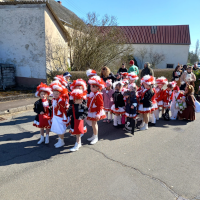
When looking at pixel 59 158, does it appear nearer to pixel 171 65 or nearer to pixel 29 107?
pixel 29 107

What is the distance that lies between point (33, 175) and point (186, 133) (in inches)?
184

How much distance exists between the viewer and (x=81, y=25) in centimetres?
1280

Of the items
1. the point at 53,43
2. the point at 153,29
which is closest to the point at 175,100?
the point at 53,43

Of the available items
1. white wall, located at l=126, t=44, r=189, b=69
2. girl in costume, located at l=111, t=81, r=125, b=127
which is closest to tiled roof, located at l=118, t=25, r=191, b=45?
white wall, located at l=126, t=44, r=189, b=69

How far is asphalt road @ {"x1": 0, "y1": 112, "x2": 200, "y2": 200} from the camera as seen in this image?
3.13 m

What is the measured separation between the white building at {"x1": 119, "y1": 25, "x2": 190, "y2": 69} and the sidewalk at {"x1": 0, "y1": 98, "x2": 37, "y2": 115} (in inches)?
955

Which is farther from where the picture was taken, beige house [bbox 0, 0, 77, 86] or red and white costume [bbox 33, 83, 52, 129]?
beige house [bbox 0, 0, 77, 86]

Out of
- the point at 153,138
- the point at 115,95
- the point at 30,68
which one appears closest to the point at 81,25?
the point at 30,68

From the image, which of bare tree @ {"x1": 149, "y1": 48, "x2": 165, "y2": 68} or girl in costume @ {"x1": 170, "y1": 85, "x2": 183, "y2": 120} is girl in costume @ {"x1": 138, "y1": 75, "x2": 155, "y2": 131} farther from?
bare tree @ {"x1": 149, "y1": 48, "x2": 165, "y2": 68}

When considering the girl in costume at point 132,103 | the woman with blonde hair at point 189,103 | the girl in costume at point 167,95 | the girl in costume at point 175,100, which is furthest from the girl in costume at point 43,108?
the woman with blonde hair at point 189,103

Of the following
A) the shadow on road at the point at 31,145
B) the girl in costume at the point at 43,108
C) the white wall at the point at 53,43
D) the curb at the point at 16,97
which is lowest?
the shadow on road at the point at 31,145

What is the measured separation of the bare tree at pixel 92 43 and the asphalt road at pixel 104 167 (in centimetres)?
872

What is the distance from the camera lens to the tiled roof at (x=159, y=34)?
1191 inches

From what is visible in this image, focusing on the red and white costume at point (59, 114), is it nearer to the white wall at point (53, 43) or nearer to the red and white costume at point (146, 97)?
the red and white costume at point (146, 97)
